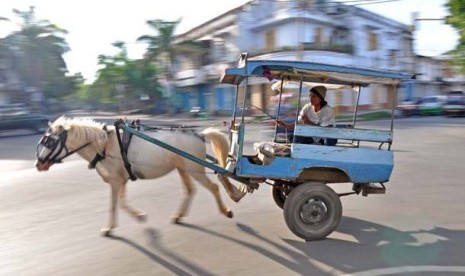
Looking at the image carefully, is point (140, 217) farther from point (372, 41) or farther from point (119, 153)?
point (372, 41)

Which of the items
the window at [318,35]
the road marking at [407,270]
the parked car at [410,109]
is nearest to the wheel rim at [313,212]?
the road marking at [407,270]

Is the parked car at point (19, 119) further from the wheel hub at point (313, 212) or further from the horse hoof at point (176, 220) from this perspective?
the wheel hub at point (313, 212)

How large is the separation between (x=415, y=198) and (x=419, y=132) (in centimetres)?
1300

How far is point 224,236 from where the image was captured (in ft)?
19.6

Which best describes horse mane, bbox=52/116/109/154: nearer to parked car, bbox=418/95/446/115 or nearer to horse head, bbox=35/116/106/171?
horse head, bbox=35/116/106/171

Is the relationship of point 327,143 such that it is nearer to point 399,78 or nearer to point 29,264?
point 399,78

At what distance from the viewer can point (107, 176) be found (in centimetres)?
622

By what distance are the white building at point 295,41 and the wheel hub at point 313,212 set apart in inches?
946

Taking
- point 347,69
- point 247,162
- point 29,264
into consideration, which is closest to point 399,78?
point 347,69

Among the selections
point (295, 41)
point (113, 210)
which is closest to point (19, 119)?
point (295, 41)

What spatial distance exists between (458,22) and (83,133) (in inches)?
740

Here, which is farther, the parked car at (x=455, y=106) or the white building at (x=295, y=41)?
the white building at (x=295, y=41)

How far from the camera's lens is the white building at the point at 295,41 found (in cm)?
3325

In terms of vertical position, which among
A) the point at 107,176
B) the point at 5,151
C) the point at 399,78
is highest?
the point at 399,78
